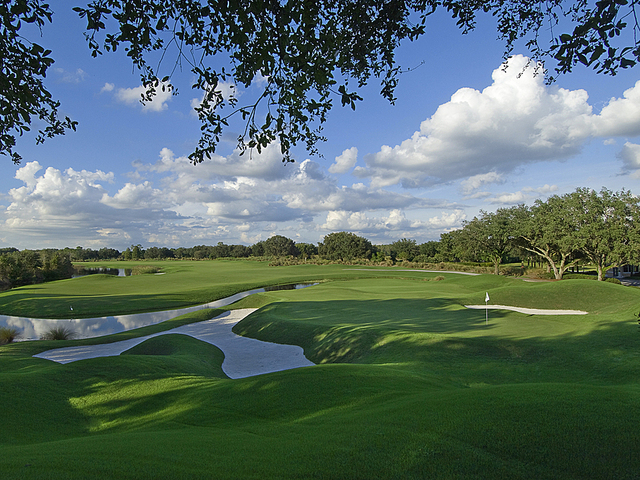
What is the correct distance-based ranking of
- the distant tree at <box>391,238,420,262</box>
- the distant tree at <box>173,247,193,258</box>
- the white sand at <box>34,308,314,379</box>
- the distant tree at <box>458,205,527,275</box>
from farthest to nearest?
1. the distant tree at <box>173,247,193,258</box>
2. the distant tree at <box>391,238,420,262</box>
3. the distant tree at <box>458,205,527,275</box>
4. the white sand at <box>34,308,314,379</box>

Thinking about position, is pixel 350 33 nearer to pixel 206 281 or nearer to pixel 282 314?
pixel 282 314

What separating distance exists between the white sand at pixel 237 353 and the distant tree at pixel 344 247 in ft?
285

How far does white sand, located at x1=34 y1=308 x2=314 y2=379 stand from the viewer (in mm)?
14836

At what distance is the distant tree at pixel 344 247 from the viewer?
109 m

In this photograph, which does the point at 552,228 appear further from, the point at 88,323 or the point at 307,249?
the point at 307,249

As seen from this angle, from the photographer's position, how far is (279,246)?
460ft

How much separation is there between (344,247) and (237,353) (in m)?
96.1

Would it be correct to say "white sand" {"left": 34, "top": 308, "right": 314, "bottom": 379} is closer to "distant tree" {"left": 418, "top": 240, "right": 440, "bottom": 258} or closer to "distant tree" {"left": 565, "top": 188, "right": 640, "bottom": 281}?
"distant tree" {"left": 565, "top": 188, "right": 640, "bottom": 281}

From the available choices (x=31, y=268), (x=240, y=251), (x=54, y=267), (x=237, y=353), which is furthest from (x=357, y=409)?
(x=240, y=251)

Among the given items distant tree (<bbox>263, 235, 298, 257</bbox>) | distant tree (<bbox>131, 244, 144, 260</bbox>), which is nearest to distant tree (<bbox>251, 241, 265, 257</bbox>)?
distant tree (<bbox>263, 235, 298, 257</bbox>)

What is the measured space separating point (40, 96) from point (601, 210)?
5040 cm

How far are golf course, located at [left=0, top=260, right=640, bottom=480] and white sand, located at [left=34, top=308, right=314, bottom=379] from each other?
0.72 meters

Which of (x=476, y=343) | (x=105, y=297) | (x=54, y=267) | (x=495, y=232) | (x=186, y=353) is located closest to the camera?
(x=476, y=343)

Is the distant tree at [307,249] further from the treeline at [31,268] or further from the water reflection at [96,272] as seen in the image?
the treeline at [31,268]
